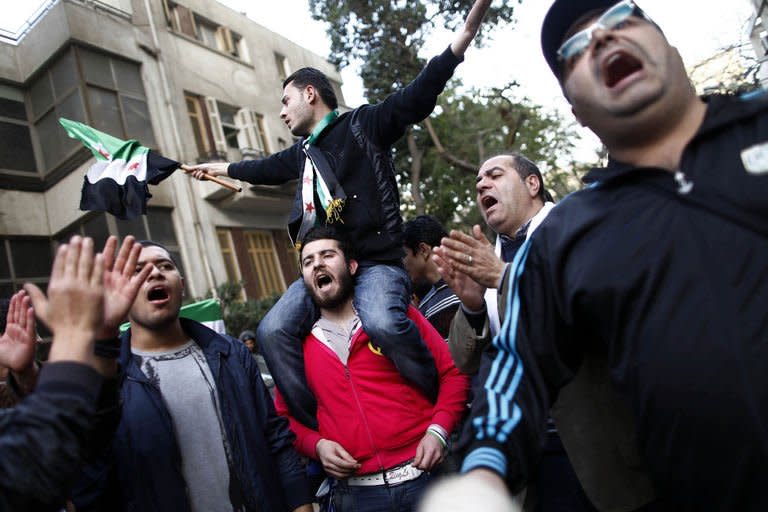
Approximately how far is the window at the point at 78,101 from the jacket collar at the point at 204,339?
1264 centimetres

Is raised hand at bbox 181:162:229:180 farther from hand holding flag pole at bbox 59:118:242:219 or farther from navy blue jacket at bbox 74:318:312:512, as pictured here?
navy blue jacket at bbox 74:318:312:512

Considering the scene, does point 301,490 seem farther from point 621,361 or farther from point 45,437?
point 621,361

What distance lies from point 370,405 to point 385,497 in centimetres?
48

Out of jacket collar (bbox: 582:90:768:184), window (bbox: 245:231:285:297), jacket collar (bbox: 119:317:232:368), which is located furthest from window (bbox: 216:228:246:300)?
jacket collar (bbox: 582:90:768:184)

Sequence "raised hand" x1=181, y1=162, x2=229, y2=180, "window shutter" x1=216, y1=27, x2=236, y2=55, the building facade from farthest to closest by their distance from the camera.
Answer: "window shutter" x1=216, y1=27, x2=236, y2=55, the building facade, "raised hand" x1=181, y1=162, x2=229, y2=180

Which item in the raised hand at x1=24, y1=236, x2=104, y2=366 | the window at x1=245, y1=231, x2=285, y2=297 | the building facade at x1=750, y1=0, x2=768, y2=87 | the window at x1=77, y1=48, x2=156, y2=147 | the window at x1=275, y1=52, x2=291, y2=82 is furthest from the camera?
the window at x1=275, y1=52, x2=291, y2=82

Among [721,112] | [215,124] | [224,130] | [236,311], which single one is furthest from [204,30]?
[721,112]

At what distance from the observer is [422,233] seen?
15.9ft

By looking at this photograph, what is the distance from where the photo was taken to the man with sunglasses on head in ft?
4.49

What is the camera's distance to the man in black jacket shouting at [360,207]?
3107mm

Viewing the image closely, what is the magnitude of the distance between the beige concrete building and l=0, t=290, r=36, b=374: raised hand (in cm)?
1240

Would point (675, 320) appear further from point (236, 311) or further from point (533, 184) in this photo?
point (236, 311)

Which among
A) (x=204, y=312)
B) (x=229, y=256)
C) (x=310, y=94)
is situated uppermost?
(x=229, y=256)

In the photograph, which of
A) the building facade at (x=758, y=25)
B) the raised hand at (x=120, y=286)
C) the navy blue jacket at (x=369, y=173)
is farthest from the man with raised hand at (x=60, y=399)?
the building facade at (x=758, y=25)
